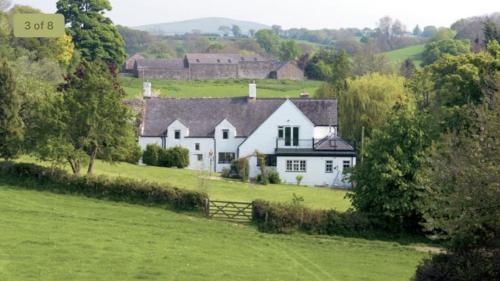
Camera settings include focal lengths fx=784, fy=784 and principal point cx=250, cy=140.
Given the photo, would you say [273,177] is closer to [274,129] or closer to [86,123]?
[274,129]

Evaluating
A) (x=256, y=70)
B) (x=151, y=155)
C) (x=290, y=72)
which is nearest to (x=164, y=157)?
(x=151, y=155)

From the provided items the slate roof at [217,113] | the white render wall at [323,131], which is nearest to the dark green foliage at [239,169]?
the slate roof at [217,113]

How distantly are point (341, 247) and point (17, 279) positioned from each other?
15.5 meters

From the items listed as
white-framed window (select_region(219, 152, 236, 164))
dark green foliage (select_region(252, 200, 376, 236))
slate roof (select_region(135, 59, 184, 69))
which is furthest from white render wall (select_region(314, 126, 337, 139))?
slate roof (select_region(135, 59, 184, 69))

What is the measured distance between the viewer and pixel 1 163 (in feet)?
145

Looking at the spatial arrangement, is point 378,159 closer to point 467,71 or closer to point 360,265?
point 360,265

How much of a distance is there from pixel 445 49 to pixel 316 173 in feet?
275

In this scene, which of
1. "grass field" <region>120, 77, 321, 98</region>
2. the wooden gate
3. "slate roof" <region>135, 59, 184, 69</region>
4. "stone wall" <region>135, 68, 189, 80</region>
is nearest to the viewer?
the wooden gate

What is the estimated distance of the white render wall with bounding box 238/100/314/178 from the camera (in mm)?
61281

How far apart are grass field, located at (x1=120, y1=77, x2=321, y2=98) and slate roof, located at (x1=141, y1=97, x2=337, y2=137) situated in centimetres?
3491

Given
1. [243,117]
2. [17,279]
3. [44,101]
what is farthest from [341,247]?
[243,117]

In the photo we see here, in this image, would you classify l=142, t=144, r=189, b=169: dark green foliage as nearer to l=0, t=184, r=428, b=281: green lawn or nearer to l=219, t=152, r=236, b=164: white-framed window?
l=219, t=152, r=236, b=164: white-framed window

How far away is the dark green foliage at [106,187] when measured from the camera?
4059 cm

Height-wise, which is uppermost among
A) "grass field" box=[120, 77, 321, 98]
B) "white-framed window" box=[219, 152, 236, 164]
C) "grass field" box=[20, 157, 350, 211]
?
"grass field" box=[120, 77, 321, 98]
